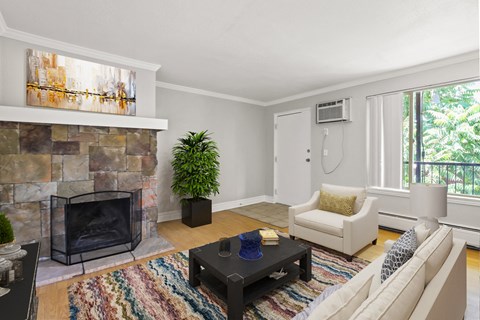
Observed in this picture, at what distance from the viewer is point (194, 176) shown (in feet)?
12.0

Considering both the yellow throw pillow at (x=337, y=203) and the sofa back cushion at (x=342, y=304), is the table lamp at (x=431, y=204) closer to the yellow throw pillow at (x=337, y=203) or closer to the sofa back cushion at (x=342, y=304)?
the yellow throw pillow at (x=337, y=203)

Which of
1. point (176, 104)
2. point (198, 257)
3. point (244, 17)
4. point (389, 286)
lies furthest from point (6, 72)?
point (389, 286)

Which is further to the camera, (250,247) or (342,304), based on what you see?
(250,247)

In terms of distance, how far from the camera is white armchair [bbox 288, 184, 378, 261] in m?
2.53

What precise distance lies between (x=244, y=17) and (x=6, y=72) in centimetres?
242

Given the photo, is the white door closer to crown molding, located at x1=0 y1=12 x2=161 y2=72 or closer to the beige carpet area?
the beige carpet area

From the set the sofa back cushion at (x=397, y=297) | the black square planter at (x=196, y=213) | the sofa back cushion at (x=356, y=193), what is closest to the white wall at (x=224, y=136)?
the black square planter at (x=196, y=213)

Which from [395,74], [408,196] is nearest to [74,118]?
[395,74]

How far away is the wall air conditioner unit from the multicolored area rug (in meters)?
2.41

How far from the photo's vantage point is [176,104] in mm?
4137

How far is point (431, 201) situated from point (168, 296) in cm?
233

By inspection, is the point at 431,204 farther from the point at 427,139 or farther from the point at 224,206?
the point at 224,206

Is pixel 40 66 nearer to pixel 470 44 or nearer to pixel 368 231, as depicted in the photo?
pixel 368 231

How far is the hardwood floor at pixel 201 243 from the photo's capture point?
6.04 ft
